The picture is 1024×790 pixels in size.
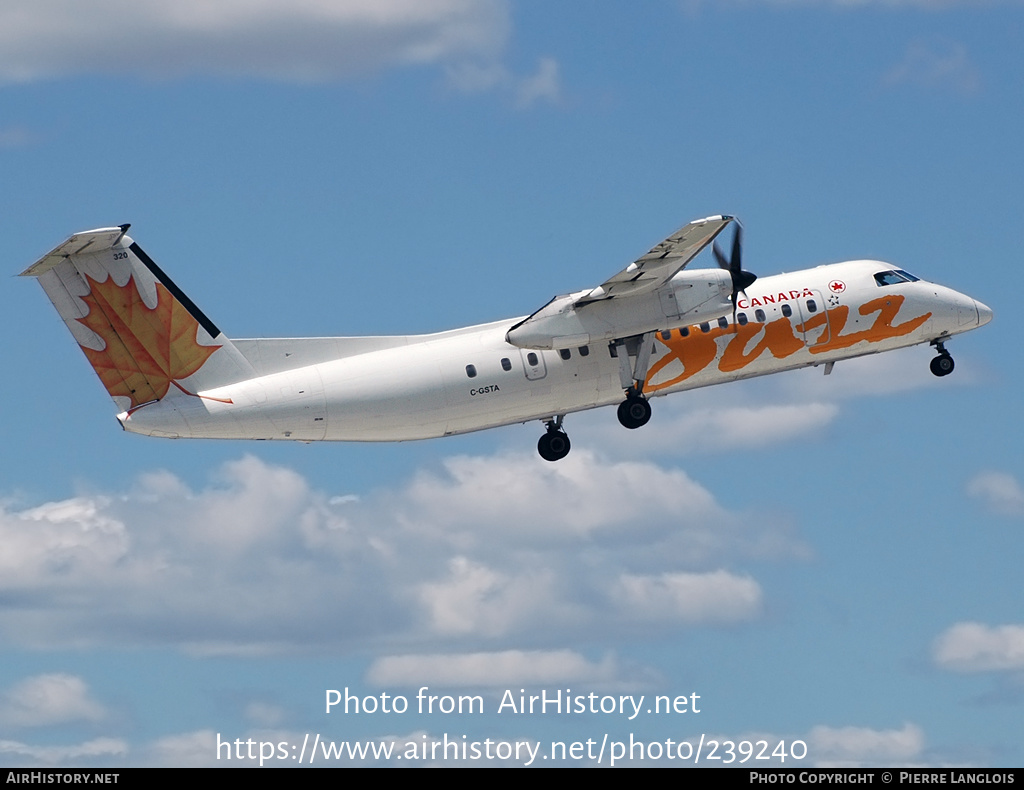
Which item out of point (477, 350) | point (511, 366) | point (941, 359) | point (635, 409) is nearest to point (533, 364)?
point (511, 366)

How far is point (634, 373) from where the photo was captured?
34.6m

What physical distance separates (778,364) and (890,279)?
12.6ft

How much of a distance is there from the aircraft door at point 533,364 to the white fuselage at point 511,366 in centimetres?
2

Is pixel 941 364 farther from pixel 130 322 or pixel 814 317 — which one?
pixel 130 322

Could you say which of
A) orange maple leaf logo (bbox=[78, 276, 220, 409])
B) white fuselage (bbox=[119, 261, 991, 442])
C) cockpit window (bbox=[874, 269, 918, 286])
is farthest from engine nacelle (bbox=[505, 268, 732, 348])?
orange maple leaf logo (bbox=[78, 276, 220, 409])

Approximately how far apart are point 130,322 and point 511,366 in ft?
27.9

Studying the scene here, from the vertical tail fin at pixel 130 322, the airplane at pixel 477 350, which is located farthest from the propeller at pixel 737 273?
the vertical tail fin at pixel 130 322

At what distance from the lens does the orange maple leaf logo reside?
31.2 metres

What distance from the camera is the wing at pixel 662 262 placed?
3172cm

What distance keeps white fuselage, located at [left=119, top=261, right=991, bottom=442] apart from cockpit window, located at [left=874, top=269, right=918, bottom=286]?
13cm

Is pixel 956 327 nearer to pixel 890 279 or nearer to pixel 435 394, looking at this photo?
pixel 890 279

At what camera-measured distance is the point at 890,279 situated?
121 feet

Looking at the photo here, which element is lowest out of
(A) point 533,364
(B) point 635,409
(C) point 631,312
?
(B) point 635,409
